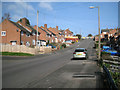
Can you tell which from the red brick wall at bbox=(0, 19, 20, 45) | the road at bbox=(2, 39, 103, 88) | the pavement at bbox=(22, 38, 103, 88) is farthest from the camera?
the red brick wall at bbox=(0, 19, 20, 45)

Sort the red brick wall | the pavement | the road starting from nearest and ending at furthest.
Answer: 1. the pavement
2. the road
3. the red brick wall

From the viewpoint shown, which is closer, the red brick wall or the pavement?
the pavement

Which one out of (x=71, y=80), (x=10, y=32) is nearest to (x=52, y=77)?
(x=71, y=80)

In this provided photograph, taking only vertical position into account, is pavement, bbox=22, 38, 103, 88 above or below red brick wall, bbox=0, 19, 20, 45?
below

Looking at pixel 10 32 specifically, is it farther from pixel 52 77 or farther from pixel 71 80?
pixel 71 80

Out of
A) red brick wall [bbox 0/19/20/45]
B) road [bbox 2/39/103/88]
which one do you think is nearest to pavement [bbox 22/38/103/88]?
road [bbox 2/39/103/88]

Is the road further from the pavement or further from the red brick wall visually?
the red brick wall

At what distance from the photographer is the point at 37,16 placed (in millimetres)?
32688

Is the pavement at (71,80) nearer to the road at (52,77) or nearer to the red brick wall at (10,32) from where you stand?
the road at (52,77)

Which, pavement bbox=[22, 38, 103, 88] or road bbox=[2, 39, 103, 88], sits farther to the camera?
road bbox=[2, 39, 103, 88]

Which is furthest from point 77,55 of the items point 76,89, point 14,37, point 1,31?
point 1,31

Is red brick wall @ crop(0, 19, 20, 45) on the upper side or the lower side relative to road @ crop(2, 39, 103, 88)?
upper

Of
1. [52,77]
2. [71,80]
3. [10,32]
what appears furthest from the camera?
[10,32]

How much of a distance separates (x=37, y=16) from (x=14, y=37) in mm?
9946
